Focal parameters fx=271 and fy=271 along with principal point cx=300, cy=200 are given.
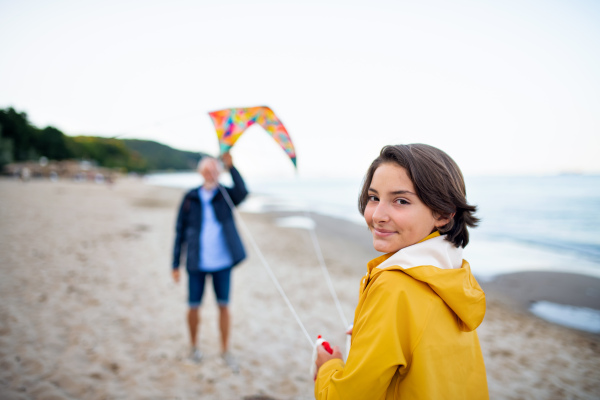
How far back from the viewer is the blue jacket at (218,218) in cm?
314

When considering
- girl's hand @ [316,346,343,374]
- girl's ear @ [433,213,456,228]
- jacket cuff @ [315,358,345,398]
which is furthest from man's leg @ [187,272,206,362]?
girl's ear @ [433,213,456,228]

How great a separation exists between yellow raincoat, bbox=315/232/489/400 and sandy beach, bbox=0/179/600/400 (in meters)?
2.46

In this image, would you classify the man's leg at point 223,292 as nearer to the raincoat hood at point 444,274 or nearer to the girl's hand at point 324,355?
the girl's hand at point 324,355

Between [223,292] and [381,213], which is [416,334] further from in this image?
[223,292]

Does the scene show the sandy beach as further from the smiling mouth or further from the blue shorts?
the smiling mouth

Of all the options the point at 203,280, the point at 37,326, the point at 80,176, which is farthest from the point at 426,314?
the point at 80,176

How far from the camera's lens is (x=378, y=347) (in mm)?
884

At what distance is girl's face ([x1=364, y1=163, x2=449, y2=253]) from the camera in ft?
3.64

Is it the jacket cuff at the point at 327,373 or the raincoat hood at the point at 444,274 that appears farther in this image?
the jacket cuff at the point at 327,373

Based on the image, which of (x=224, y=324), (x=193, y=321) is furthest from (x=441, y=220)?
(x=193, y=321)

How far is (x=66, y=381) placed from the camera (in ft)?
9.05

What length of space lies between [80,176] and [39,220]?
36.9 meters

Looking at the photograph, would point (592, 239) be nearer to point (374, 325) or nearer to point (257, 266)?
point (257, 266)

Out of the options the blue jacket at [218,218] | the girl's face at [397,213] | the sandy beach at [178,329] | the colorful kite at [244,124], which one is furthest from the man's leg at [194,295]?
the girl's face at [397,213]
